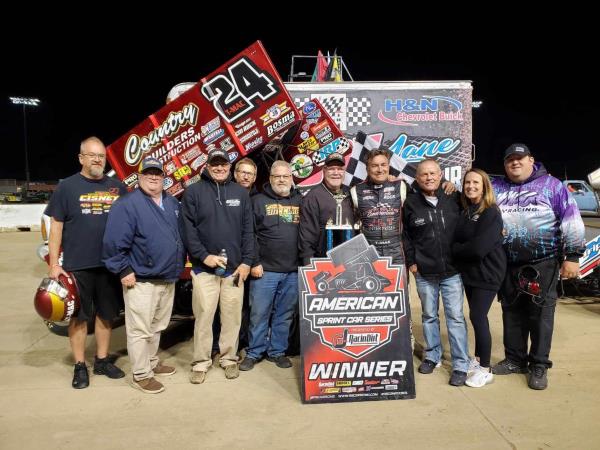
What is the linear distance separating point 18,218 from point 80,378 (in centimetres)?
1676

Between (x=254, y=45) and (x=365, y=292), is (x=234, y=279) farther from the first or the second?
(x=254, y=45)

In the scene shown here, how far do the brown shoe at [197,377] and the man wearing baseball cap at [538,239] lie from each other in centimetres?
250

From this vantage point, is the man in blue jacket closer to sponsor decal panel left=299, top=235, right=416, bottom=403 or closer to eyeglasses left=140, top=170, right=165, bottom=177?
eyeglasses left=140, top=170, right=165, bottom=177

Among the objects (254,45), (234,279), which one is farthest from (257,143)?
(234,279)

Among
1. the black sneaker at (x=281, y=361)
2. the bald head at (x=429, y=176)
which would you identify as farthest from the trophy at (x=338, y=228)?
the black sneaker at (x=281, y=361)

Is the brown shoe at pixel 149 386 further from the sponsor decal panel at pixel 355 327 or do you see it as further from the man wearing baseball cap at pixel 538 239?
the man wearing baseball cap at pixel 538 239

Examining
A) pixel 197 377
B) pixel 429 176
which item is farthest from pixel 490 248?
pixel 197 377

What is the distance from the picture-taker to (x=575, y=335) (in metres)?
5.01

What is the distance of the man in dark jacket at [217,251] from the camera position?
12.6 ft

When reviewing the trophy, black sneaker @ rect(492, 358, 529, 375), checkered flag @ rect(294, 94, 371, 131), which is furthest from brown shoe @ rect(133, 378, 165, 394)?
checkered flag @ rect(294, 94, 371, 131)

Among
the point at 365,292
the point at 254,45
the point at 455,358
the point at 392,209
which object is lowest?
the point at 455,358

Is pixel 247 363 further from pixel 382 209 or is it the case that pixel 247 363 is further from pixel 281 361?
pixel 382 209

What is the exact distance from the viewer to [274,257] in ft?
13.5

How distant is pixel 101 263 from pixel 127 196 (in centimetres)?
65
